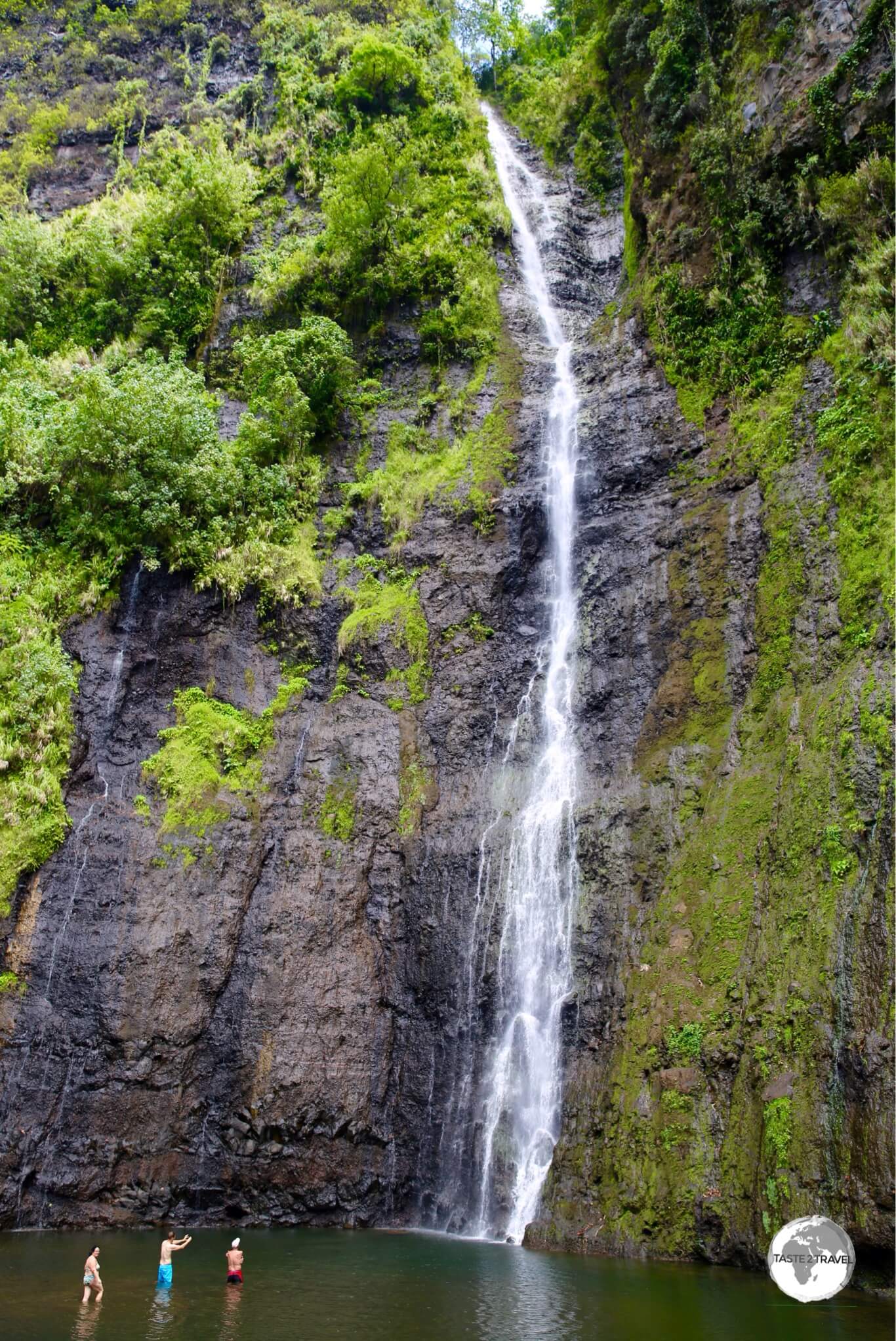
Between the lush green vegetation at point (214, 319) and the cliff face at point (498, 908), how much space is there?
2.56 ft

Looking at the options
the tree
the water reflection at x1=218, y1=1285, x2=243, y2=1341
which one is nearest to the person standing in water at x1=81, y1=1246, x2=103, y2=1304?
the water reflection at x1=218, y1=1285, x2=243, y2=1341

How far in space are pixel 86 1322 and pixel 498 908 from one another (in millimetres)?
9097

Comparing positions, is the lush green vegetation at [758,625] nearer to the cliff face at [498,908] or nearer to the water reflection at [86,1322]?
the cliff face at [498,908]

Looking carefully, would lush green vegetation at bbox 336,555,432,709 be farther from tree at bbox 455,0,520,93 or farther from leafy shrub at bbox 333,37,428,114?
tree at bbox 455,0,520,93

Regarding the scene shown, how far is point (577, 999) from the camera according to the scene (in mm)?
15273

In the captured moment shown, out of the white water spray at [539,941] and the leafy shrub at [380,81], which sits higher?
the leafy shrub at [380,81]

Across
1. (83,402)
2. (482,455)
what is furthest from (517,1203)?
(83,402)

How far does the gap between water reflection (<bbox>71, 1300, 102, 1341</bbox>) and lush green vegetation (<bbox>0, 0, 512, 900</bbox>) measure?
8.09 metres

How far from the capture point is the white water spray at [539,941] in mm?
14633

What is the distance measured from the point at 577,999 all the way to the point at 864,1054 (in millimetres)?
5229

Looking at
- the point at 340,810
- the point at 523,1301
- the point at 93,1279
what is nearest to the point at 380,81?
the point at 340,810

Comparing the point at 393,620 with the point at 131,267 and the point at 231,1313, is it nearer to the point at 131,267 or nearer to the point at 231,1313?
the point at 231,1313

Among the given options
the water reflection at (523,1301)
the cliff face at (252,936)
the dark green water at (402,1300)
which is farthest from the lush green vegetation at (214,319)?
the water reflection at (523,1301)

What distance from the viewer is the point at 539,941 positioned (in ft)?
53.2
